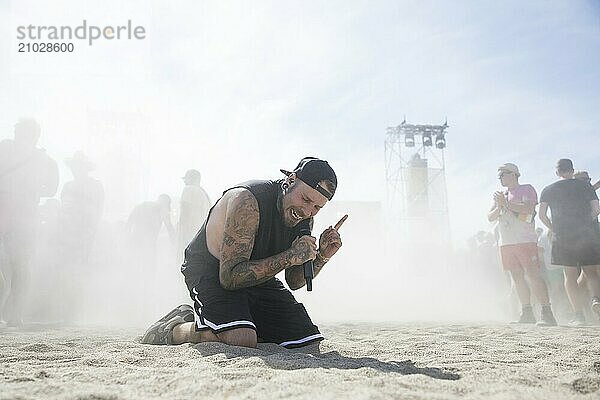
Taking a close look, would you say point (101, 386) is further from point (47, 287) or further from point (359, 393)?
point (47, 287)

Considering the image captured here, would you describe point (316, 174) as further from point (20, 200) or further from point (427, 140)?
point (427, 140)

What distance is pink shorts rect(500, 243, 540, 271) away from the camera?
599 centimetres

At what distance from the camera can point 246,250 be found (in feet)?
10.2

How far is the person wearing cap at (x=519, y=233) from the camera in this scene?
5.98 meters

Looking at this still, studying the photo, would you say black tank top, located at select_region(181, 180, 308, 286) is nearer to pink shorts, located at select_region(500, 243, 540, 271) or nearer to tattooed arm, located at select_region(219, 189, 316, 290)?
tattooed arm, located at select_region(219, 189, 316, 290)

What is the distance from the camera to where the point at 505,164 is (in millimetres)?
6254

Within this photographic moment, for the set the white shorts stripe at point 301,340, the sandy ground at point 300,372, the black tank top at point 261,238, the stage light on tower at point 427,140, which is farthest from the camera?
the stage light on tower at point 427,140

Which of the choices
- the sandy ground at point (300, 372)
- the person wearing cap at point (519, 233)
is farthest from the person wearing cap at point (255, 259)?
the person wearing cap at point (519, 233)

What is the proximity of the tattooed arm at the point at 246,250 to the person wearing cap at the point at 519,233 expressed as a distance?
3.95 m

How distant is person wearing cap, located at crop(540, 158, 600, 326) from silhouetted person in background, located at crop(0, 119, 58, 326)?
21.0 ft

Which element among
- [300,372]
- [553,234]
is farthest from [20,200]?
Result: [553,234]

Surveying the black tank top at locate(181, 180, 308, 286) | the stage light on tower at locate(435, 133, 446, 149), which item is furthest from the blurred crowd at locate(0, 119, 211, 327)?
the stage light on tower at locate(435, 133, 446, 149)

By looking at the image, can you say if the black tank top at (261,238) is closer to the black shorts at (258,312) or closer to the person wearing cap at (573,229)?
the black shorts at (258,312)

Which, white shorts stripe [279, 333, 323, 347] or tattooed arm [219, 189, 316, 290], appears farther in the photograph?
white shorts stripe [279, 333, 323, 347]
